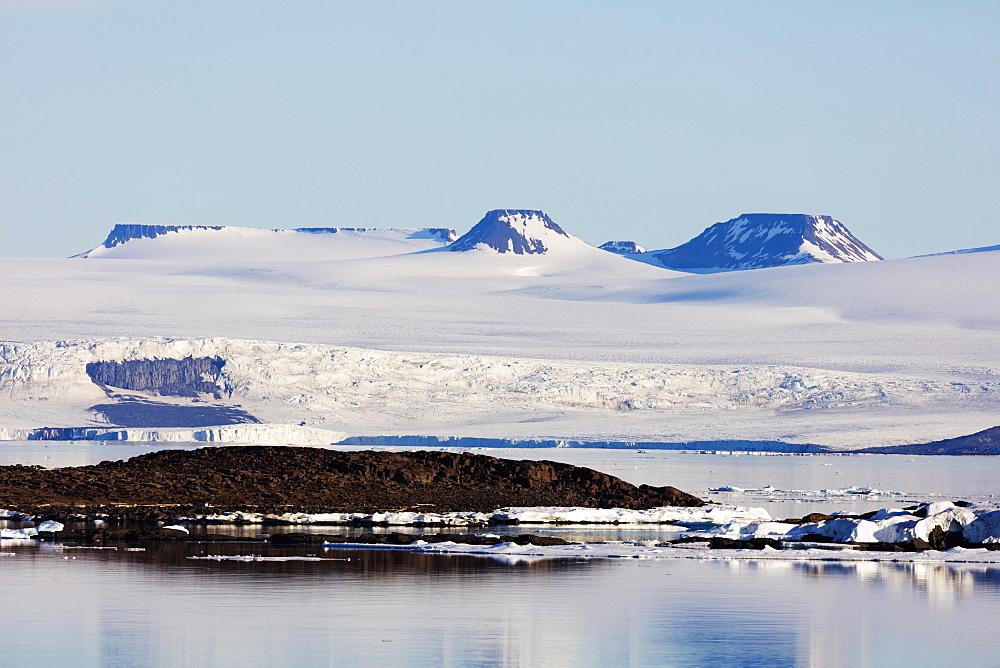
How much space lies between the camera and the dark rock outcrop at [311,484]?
3866 cm

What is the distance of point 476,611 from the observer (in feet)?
59.8

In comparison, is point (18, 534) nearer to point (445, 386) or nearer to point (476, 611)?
point (476, 611)

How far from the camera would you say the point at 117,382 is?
130 meters

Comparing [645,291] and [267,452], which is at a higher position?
[645,291]

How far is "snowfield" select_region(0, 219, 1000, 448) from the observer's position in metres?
116

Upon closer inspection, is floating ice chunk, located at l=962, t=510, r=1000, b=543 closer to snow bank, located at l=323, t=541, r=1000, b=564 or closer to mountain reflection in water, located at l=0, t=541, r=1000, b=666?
snow bank, located at l=323, t=541, r=1000, b=564

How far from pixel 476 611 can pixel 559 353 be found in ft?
386

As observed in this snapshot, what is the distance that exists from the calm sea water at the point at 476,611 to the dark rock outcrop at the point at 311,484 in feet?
41.0

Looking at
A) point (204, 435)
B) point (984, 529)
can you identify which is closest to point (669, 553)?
point (984, 529)

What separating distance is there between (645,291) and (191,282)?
50682mm

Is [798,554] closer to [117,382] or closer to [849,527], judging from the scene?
[849,527]

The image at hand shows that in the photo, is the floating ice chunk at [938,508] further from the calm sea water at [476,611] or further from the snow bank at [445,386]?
the snow bank at [445,386]

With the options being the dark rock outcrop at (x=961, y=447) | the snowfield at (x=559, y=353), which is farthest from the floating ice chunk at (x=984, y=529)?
the dark rock outcrop at (x=961, y=447)

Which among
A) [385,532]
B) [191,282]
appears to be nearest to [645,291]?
[191,282]
